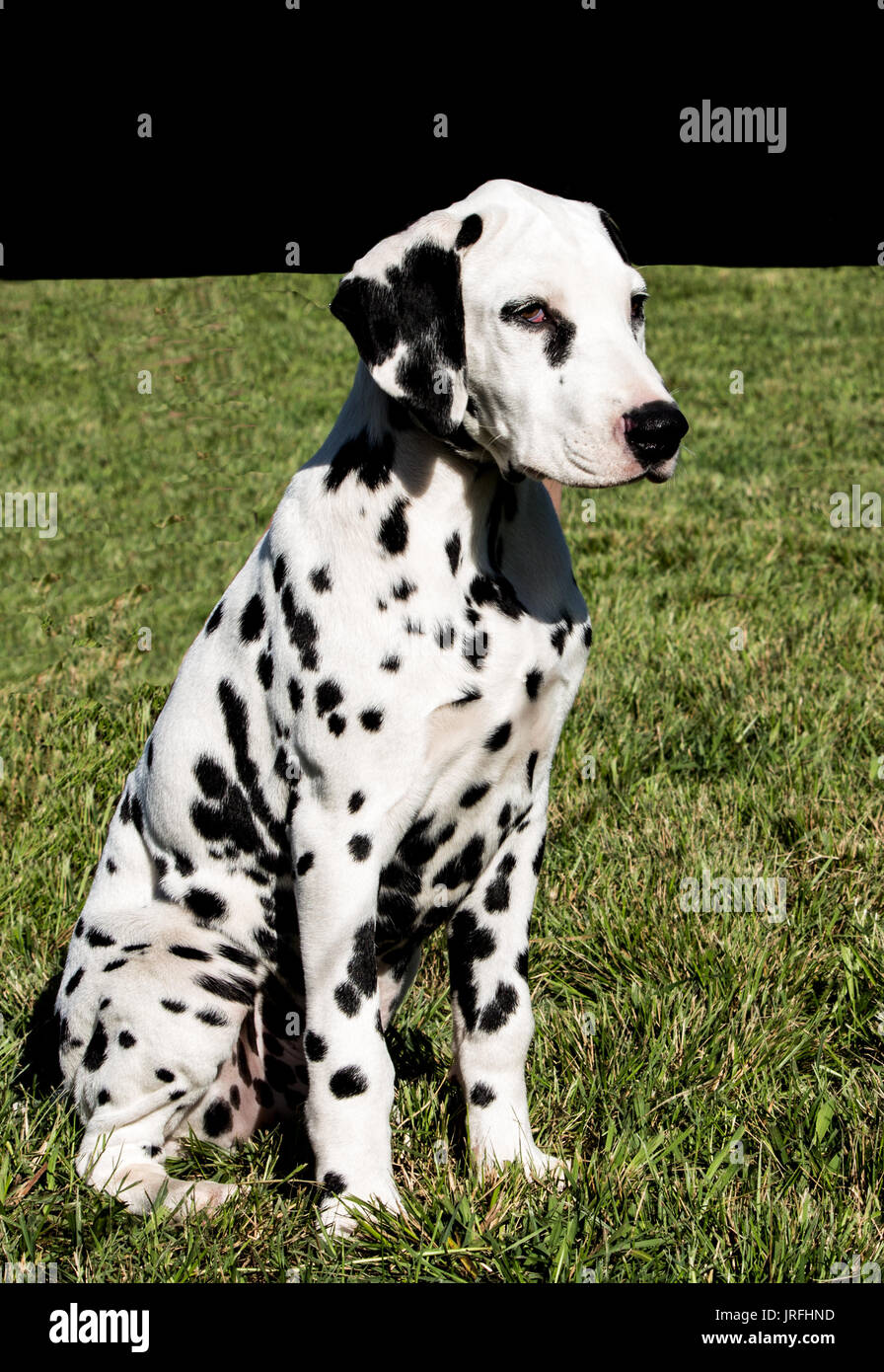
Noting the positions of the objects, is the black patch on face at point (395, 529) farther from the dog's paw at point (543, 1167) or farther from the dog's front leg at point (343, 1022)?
the dog's paw at point (543, 1167)

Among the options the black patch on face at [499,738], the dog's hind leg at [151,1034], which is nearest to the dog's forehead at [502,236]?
the black patch on face at [499,738]

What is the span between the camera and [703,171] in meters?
9.44

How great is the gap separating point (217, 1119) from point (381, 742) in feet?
3.73

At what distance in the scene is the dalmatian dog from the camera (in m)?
2.55

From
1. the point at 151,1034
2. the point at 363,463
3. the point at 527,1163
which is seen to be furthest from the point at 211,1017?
the point at 363,463

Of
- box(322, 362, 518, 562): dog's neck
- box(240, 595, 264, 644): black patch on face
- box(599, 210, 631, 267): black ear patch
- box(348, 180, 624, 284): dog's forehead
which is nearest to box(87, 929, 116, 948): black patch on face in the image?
box(240, 595, 264, 644): black patch on face

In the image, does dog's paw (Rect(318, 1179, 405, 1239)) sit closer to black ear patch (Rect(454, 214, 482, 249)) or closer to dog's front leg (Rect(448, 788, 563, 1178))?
dog's front leg (Rect(448, 788, 563, 1178))

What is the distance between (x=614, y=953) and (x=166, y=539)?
4576 millimetres

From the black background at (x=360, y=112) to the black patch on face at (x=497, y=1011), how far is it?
374 centimetres

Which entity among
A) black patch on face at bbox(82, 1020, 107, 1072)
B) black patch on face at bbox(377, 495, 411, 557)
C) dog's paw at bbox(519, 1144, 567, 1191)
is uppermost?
black patch on face at bbox(377, 495, 411, 557)

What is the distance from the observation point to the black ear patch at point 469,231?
8.47ft

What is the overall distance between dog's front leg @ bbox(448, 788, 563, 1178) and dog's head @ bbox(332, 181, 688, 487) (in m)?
0.87
